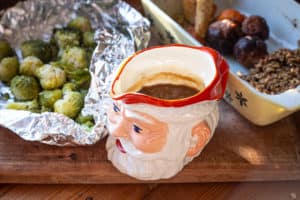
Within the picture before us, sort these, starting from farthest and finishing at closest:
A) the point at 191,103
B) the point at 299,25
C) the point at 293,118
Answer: the point at 299,25, the point at 293,118, the point at 191,103

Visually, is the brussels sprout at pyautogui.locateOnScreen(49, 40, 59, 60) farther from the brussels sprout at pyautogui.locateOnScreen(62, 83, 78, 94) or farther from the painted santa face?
the painted santa face

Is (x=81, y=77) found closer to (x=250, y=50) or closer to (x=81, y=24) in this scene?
(x=81, y=24)

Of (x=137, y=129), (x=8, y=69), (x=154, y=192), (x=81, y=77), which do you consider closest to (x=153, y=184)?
(x=154, y=192)

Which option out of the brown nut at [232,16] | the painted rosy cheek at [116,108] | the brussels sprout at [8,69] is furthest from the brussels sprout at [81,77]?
the brown nut at [232,16]

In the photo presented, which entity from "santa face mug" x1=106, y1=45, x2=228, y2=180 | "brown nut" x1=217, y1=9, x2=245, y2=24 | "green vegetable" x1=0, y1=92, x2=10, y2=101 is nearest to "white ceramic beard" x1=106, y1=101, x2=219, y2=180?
"santa face mug" x1=106, y1=45, x2=228, y2=180

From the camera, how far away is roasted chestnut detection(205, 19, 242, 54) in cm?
89

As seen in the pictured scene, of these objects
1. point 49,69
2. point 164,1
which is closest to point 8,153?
point 49,69

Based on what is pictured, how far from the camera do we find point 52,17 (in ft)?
3.05

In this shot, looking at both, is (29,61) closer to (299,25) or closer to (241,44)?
(241,44)

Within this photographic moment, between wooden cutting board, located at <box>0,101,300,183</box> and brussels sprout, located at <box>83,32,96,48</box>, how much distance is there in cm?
24

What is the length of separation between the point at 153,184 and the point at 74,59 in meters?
0.28

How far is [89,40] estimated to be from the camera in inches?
34.0

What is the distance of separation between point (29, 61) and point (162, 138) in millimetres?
348

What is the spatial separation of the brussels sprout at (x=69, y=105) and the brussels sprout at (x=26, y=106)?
0.11 ft
